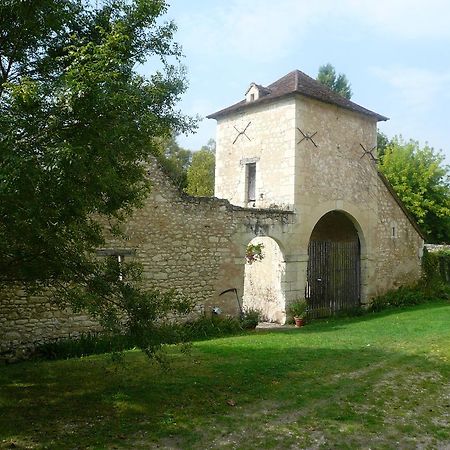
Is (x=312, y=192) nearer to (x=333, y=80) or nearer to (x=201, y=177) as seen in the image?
(x=201, y=177)

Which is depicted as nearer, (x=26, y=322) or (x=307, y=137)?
(x=26, y=322)

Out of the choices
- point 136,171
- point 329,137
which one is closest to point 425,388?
point 136,171

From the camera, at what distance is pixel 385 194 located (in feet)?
57.1

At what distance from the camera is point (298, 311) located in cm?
1405

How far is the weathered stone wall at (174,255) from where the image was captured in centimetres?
938

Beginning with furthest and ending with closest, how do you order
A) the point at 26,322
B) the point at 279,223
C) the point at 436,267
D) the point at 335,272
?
the point at 436,267 → the point at 335,272 → the point at 279,223 → the point at 26,322

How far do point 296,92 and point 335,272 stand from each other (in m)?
5.74

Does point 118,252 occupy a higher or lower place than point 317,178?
lower

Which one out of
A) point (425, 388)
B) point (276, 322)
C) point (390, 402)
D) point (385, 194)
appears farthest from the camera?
point (385, 194)

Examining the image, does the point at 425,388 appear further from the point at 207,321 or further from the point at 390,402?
the point at 207,321

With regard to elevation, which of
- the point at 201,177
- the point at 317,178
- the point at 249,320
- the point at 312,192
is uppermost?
the point at 201,177

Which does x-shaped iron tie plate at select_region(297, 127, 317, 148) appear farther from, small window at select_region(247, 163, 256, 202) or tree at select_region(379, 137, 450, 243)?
tree at select_region(379, 137, 450, 243)

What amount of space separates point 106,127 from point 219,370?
4.71 meters

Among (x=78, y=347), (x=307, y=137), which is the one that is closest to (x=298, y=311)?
(x=307, y=137)
